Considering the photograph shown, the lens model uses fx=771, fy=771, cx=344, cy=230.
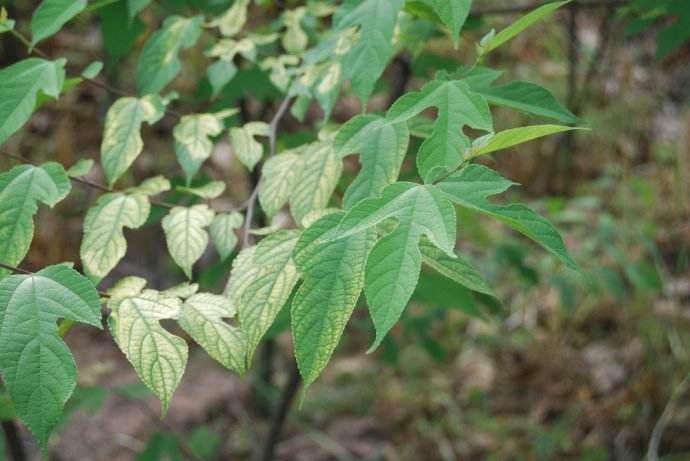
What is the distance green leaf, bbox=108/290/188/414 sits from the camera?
0.84 metres

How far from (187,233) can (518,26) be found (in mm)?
508

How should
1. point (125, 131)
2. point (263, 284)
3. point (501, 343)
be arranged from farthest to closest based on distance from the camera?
point (501, 343) < point (125, 131) < point (263, 284)

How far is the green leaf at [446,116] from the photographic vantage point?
0.91m

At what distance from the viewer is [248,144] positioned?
1.20 meters

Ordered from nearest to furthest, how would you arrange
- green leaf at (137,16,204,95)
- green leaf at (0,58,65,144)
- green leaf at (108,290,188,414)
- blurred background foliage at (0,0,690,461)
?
green leaf at (108,290,188,414) < green leaf at (0,58,65,144) < green leaf at (137,16,204,95) < blurred background foliage at (0,0,690,461)

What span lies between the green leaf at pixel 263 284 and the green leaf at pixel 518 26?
345 mm

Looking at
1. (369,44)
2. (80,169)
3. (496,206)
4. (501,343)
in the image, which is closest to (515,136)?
(496,206)

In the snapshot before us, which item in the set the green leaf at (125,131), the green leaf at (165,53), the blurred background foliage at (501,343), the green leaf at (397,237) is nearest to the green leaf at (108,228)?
the green leaf at (125,131)

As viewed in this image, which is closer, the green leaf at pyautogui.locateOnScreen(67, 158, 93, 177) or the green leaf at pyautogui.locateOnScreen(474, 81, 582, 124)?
the green leaf at pyautogui.locateOnScreen(474, 81, 582, 124)

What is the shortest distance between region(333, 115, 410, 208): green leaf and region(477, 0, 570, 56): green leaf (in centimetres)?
15

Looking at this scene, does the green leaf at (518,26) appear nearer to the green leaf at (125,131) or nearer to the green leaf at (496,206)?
the green leaf at (496,206)

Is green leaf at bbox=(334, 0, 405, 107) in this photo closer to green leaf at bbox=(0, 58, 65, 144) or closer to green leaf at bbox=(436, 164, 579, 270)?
green leaf at bbox=(436, 164, 579, 270)

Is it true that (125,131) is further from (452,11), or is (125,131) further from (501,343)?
(501,343)

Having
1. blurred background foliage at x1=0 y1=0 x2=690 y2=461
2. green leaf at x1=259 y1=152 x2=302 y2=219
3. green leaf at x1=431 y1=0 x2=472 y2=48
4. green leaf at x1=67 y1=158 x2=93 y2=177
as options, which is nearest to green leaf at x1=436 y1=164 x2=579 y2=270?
green leaf at x1=431 y1=0 x2=472 y2=48
